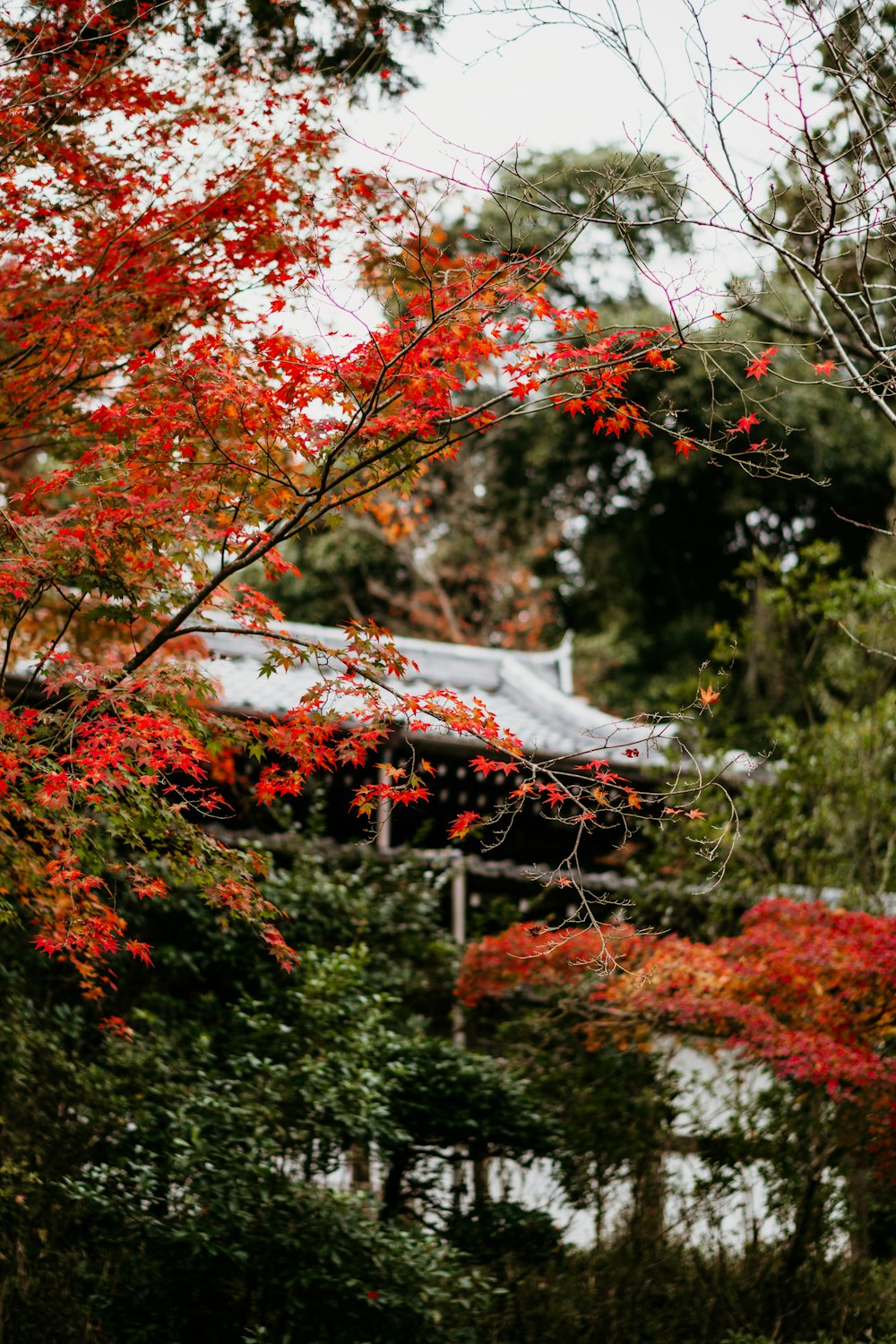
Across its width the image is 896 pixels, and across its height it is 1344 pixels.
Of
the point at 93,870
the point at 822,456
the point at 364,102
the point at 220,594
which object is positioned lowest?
the point at 93,870

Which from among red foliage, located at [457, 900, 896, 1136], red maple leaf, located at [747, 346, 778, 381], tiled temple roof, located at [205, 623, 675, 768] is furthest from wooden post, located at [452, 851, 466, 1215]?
red maple leaf, located at [747, 346, 778, 381]

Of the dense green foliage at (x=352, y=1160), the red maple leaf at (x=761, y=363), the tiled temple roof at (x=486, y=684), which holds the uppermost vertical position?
the tiled temple roof at (x=486, y=684)

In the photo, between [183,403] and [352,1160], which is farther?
[352,1160]

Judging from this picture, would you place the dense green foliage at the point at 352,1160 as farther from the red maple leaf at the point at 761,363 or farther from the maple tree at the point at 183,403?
the red maple leaf at the point at 761,363

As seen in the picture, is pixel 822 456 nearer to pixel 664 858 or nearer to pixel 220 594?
pixel 664 858

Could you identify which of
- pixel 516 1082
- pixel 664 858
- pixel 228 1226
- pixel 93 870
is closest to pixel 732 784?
pixel 664 858

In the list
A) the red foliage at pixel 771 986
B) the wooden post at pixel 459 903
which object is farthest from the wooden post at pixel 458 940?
the red foliage at pixel 771 986

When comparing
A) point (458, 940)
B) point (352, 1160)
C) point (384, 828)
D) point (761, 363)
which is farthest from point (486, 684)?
point (761, 363)

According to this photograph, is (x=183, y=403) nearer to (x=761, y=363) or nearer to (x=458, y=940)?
(x=761, y=363)

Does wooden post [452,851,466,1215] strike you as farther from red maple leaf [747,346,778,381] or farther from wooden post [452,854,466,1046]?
red maple leaf [747,346,778,381]

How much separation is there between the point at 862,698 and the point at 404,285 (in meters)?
7.07

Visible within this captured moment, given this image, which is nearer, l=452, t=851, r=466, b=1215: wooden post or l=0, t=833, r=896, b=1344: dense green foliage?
l=0, t=833, r=896, b=1344: dense green foliage

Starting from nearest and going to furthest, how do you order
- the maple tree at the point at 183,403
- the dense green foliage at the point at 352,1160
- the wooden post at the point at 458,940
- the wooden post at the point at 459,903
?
1. the maple tree at the point at 183,403
2. the dense green foliage at the point at 352,1160
3. the wooden post at the point at 458,940
4. the wooden post at the point at 459,903

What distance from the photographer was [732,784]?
31.4 ft
